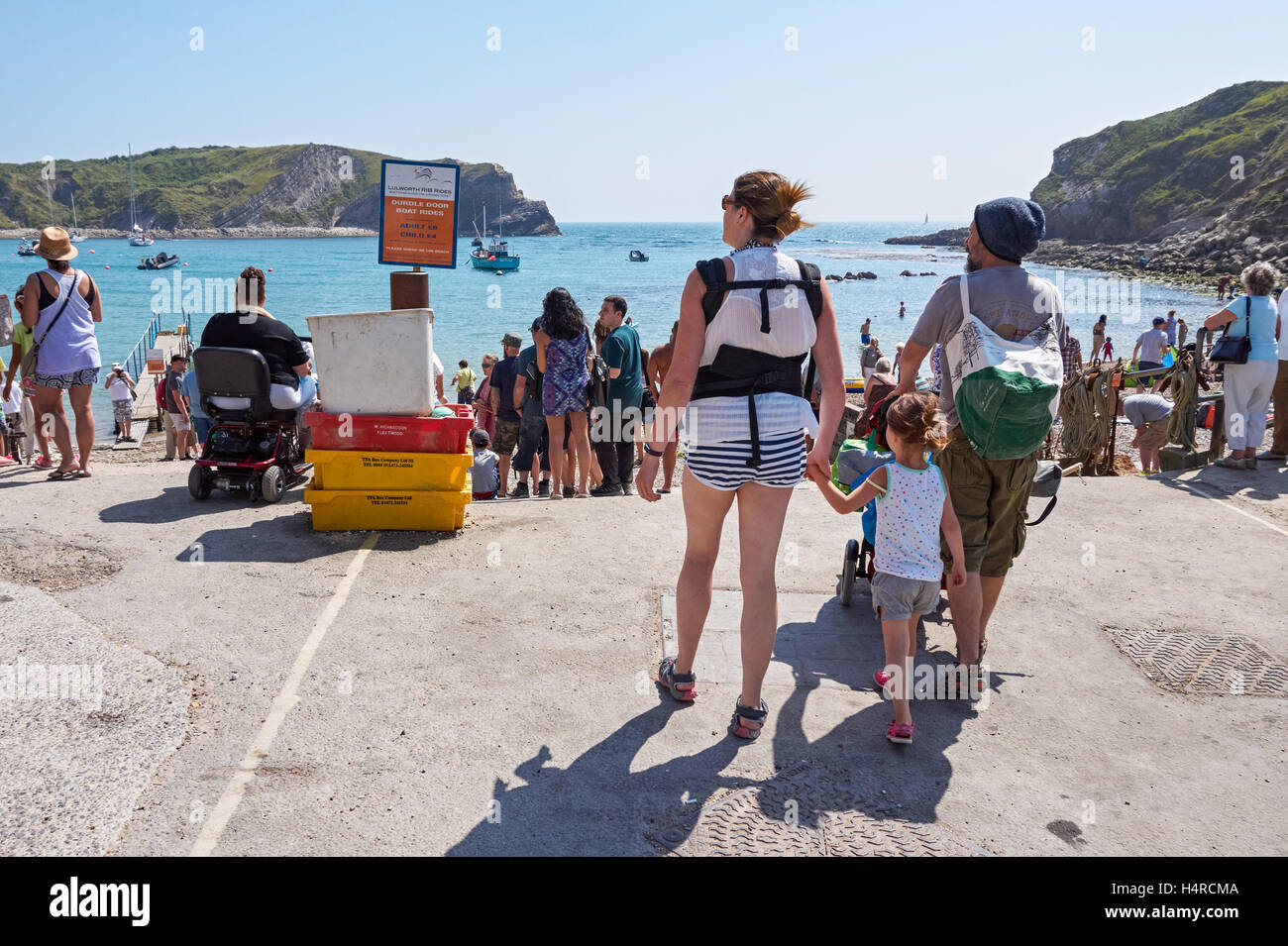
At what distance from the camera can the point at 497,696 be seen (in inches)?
156

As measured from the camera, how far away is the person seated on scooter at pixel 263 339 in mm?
7129

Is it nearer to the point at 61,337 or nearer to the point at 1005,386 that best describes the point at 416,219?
the point at 61,337

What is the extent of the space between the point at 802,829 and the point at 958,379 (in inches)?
82.7

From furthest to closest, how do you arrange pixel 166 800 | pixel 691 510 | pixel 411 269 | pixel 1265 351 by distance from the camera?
pixel 1265 351 < pixel 411 269 < pixel 691 510 < pixel 166 800

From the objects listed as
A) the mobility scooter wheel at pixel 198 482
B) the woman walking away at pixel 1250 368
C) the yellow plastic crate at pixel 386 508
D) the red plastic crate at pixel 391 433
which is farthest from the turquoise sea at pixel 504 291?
the woman walking away at pixel 1250 368

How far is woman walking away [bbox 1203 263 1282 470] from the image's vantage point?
845 cm

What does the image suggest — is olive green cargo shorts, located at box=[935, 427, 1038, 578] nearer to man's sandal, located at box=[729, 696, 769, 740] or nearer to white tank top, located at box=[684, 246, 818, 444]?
white tank top, located at box=[684, 246, 818, 444]

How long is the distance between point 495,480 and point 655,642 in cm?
453

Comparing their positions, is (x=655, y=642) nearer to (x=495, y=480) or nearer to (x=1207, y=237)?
(x=495, y=480)

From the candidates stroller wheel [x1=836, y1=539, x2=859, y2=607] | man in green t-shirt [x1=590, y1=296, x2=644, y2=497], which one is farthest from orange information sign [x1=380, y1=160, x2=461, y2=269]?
stroller wheel [x1=836, y1=539, x2=859, y2=607]

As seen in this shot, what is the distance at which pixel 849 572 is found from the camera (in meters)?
5.09

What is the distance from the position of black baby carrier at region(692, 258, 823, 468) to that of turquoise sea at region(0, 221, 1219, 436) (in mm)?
3689

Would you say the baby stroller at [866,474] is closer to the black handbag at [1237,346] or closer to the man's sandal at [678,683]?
the man's sandal at [678,683]

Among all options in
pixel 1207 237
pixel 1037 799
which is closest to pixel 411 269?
pixel 1037 799
